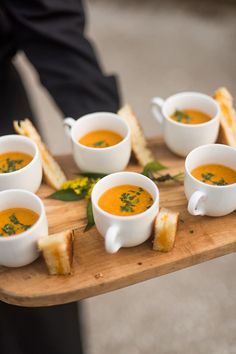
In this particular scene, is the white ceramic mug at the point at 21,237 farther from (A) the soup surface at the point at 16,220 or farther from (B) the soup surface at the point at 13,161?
(B) the soup surface at the point at 13,161

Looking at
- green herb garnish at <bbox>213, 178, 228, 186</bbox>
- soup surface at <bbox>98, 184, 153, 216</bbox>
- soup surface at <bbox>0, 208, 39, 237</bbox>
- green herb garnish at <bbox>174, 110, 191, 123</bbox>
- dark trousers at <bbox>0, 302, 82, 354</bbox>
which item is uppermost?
green herb garnish at <bbox>213, 178, 228, 186</bbox>

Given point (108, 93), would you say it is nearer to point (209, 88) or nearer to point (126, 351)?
point (126, 351)

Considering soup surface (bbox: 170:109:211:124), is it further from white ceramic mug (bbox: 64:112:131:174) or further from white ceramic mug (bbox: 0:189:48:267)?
white ceramic mug (bbox: 0:189:48:267)

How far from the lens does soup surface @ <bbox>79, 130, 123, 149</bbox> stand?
1.26 meters

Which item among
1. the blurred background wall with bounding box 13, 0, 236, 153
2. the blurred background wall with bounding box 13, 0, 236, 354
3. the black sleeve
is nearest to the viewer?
the black sleeve

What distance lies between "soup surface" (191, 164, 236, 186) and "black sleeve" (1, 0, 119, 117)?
23.2 inches

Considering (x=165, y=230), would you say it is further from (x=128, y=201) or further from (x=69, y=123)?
(x=69, y=123)

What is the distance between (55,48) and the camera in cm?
172

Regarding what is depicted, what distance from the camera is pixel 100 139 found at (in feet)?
4.20

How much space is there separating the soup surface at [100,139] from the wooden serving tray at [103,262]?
0.19 metres

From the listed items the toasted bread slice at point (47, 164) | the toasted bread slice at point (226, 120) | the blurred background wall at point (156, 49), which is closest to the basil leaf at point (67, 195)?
the toasted bread slice at point (47, 164)

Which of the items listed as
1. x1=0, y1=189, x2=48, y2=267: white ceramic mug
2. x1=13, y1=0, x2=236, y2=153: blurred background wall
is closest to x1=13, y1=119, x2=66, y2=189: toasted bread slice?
x1=0, y1=189, x2=48, y2=267: white ceramic mug

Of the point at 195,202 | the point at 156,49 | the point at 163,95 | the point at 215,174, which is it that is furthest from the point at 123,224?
the point at 156,49

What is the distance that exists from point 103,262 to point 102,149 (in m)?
0.27
